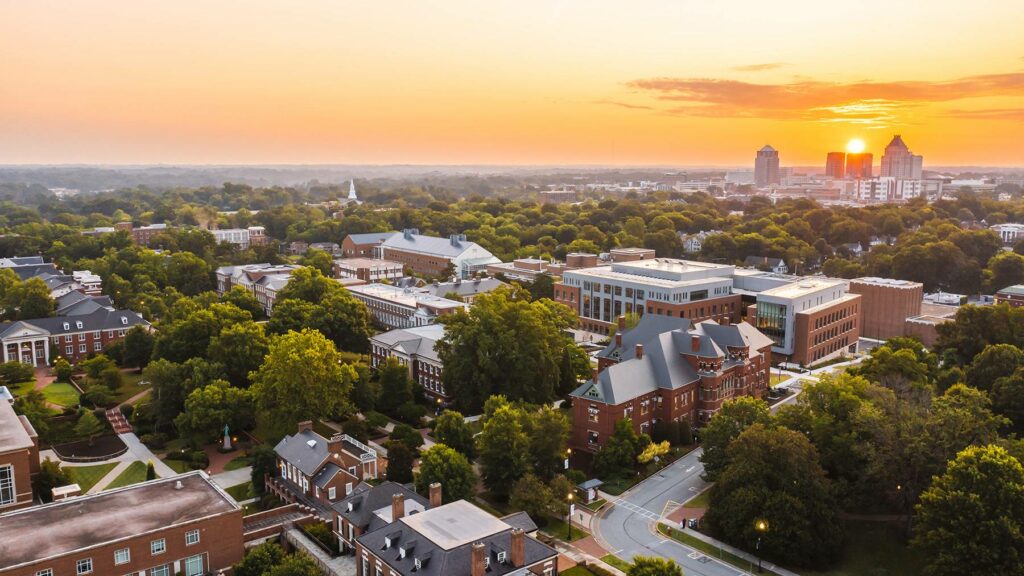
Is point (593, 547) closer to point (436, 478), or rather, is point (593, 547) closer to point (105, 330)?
point (436, 478)

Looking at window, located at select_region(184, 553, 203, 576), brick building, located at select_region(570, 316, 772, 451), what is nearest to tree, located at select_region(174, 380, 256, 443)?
window, located at select_region(184, 553, 203, 576)

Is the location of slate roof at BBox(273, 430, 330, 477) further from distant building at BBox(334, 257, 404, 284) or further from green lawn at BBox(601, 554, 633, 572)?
distant building at BBox(334, 257, 404, 284)

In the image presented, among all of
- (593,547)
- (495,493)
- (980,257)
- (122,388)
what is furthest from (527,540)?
(980,257)

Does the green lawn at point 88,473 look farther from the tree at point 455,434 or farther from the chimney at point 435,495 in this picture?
the chimney at point 435,495

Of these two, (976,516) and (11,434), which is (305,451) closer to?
(11,434)

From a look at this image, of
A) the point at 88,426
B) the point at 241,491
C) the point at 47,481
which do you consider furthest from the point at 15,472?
the point at 88,426
